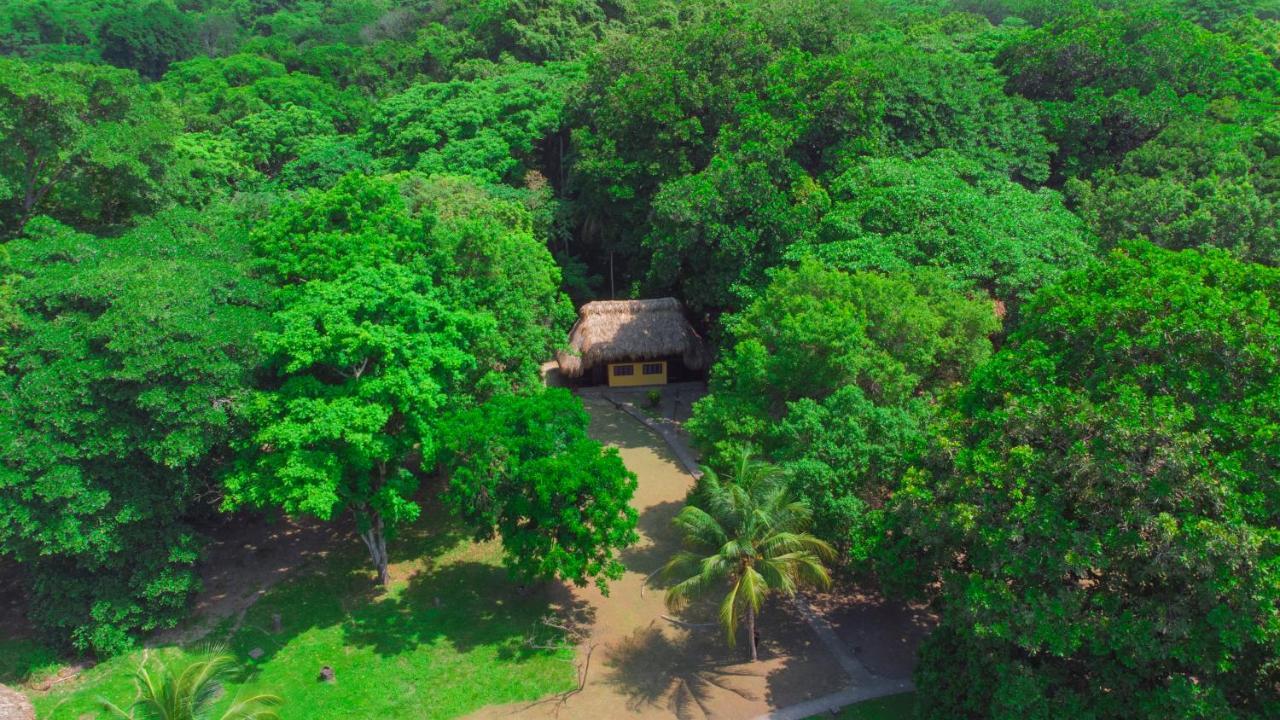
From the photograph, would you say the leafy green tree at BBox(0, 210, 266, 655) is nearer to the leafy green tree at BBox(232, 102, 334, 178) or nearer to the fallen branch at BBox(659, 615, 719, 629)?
the fallen branch at BBox(659, 615, 719, 629)

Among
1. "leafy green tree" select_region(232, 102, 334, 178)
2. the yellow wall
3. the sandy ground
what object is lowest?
the sandy ground

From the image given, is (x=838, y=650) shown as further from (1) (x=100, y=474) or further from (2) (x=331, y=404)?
(1) (x=100, y=474)

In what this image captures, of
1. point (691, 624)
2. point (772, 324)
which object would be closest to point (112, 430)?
point (691, 624)

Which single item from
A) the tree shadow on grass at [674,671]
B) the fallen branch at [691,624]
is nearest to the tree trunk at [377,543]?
the tree shadow on grass at [674,671]

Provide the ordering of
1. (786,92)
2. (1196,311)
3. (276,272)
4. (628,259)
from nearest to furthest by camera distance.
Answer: (1196,311)
(276,272)
(786,92)
(628,259)

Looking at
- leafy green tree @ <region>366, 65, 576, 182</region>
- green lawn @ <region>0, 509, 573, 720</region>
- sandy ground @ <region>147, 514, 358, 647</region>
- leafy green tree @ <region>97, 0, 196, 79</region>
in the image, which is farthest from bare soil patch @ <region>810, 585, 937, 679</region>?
leafy green tree @ <region>97, 0, 196, 79</region>

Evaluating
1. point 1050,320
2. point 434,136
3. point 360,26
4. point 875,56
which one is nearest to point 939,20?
point 875,56
